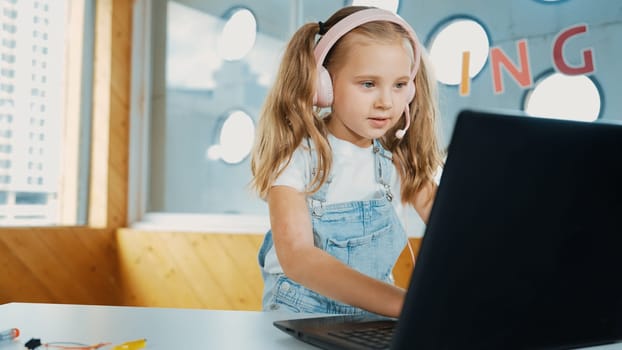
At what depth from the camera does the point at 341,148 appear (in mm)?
1302

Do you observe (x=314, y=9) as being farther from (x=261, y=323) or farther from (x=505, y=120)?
(x=505, y=120)

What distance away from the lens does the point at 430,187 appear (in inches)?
52.2

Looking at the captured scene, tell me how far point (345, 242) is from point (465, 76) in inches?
59.6

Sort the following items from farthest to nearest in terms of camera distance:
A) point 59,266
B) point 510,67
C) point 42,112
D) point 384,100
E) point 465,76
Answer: point 42,112, point 59,266, point 465,76, point 510,67, point 384,100

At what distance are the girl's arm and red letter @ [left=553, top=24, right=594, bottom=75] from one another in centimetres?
146

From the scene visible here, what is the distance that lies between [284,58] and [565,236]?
797 mm

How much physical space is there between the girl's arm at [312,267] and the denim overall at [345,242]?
68 millimetres

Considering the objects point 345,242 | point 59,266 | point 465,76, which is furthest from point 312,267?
point 59,266

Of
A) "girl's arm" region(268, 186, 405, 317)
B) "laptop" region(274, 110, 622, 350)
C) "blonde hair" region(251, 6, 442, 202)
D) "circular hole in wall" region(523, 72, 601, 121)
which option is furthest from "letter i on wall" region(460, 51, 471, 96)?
"laptop" region(274, 110, 622, 350)

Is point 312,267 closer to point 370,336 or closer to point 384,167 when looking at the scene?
point 370,336

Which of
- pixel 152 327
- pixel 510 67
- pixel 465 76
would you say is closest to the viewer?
pixel 152 327

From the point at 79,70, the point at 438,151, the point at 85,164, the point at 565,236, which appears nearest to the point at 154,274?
the point at 85,164

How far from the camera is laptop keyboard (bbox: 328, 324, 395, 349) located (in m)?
0.70

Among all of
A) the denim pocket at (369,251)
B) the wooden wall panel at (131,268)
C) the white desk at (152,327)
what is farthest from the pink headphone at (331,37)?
the wooden wall panel at (131,268)
